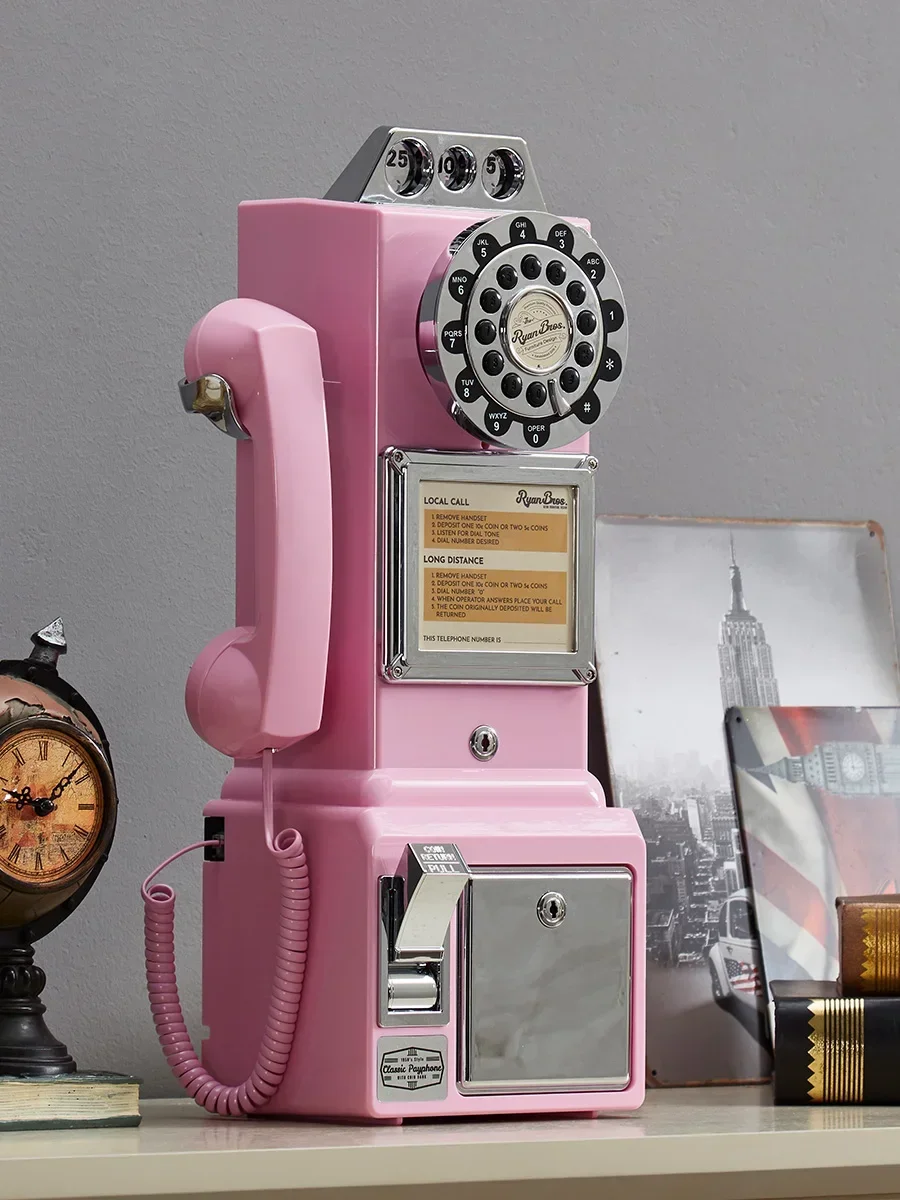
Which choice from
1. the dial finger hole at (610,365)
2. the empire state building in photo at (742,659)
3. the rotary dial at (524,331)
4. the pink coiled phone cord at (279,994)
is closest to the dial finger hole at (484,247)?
the rotary dial at (524,331)

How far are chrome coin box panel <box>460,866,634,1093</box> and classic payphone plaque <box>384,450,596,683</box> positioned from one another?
14 cm

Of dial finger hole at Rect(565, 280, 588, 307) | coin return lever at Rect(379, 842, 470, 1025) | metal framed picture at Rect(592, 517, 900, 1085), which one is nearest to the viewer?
coin return lever at Rect(379, 842, 470, 1025)

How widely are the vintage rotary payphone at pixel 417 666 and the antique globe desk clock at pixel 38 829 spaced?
3.3 inches

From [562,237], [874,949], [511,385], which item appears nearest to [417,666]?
[511,385]

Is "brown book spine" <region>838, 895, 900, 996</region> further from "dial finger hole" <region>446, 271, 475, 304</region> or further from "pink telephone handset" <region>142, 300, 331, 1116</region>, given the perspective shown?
"dial finger hole" <region>446, 271, 475, 304</region>

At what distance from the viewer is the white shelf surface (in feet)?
3.08

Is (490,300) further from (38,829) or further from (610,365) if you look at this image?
(38,829)

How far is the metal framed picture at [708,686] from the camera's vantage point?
1389 mm

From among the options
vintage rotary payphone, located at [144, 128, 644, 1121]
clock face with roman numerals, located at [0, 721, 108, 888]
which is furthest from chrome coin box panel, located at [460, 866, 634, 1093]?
clock face with roman numerals, located at [0, 721, 108, 888]

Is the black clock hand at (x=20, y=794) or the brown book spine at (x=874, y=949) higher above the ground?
the black clock hand at (x=20, y=794)

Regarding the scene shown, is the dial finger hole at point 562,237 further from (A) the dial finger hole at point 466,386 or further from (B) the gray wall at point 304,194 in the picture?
(B) the gray wall at point 304,194

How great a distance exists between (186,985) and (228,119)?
0.69 meters

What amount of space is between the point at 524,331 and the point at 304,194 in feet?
1.38

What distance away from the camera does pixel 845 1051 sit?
122 centimetres
